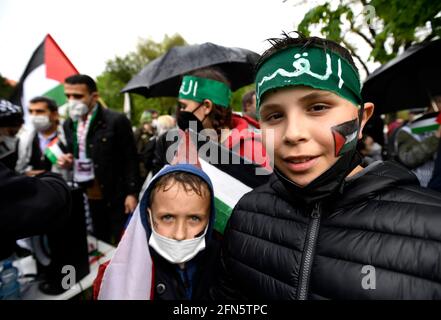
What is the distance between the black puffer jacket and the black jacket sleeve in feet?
2.96

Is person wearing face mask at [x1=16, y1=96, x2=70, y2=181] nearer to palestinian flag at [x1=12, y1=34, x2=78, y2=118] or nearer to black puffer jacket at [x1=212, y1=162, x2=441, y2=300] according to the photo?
palestinian flag at [x1=12, y1=34, x2=78, y2=118]

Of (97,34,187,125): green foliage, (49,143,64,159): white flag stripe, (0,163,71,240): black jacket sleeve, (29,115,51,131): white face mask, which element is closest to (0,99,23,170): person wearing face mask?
(0,163,71,240): black jacket sleeve

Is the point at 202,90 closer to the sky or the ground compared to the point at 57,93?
closer to the ground

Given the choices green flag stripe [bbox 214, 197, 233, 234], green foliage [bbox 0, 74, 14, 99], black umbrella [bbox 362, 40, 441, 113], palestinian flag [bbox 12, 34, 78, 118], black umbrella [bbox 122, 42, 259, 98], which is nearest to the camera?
green flag stripe [bbox 214, 197, 233, 234]

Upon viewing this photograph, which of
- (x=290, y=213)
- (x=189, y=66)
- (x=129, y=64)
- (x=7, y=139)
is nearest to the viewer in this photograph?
(x=290, y=213)

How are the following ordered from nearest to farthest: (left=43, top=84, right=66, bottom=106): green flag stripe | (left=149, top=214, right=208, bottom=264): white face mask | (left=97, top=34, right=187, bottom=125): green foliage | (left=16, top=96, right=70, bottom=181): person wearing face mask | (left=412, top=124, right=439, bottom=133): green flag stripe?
(left=149, top=214, right=208, bottom=264): white face mask
(left=412, top=124, right=439, bottom=133): green flag stripe
(left=16, top=96, right=70, bottom=181): person wearing face mask
(left=43, top=84, right=66, bottom=106): green flag stripe
(left=97, top=34, right=187, bottom=125): green foliage

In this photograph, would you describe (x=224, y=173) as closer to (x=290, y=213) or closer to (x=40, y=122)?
(x=290, y=213)

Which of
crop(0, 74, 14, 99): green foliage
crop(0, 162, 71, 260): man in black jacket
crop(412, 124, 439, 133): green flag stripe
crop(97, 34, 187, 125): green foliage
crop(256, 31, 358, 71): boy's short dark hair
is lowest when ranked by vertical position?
crop(0, 162, 71, 260): man in black jacket

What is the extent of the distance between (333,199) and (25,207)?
4.20 feet

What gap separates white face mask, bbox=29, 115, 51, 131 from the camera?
3797 mm

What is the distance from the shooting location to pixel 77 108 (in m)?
3.30

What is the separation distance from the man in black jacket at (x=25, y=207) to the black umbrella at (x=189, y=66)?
2.05m

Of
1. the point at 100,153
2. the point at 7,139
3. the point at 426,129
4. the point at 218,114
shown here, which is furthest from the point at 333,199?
the point at 100,153

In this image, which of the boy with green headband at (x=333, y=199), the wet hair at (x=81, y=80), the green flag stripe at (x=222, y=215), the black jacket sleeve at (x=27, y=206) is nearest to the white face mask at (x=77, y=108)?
the wet hair at (x=81, y=80)
